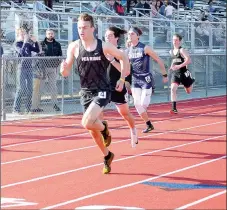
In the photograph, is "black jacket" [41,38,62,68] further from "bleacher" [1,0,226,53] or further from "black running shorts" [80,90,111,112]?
"black running shorts" [80,90,111,112]

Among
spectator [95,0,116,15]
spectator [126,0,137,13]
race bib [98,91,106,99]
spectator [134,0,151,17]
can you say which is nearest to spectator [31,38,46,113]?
race bib [98,91,106,99]

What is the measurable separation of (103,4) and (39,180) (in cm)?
1858

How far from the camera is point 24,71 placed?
54.0 ft

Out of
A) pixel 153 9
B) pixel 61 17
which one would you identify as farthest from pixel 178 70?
pixel 153 9

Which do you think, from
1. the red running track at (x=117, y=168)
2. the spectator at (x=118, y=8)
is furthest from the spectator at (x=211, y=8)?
the red running track at (x=117, y=168)

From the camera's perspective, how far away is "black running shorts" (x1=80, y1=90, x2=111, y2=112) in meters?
8.95

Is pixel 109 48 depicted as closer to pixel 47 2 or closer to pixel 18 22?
pixel 18 22

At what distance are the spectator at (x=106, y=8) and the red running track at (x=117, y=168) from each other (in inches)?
436

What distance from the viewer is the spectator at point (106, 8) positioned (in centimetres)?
2594

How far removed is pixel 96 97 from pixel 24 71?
7.75 metres

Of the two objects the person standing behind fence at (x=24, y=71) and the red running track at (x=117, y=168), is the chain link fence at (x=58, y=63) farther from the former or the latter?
the red running track at (x=117, y=168)

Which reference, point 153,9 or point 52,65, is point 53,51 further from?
point 153,9

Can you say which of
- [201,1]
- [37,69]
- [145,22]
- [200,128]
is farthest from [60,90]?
[201,1]

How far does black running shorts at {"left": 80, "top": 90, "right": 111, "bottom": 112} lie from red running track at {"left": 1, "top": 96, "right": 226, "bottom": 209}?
0.90 metres
